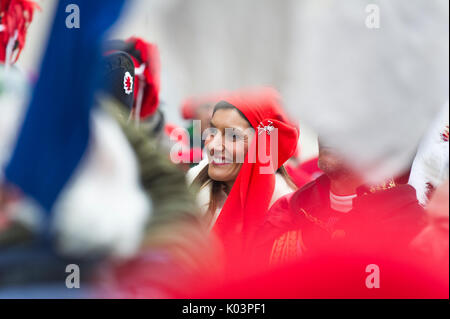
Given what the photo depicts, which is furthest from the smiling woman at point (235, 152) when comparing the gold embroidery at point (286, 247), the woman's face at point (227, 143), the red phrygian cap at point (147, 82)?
the red phrygian cap at point (147, 82)

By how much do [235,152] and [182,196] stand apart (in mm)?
260

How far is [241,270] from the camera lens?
2146mm

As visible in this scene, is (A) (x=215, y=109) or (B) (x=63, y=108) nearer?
(B) (x=63, y=108)

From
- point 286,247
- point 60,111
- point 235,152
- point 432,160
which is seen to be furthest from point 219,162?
point 432,160

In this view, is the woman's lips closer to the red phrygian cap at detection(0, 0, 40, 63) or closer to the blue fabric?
the blue fabric

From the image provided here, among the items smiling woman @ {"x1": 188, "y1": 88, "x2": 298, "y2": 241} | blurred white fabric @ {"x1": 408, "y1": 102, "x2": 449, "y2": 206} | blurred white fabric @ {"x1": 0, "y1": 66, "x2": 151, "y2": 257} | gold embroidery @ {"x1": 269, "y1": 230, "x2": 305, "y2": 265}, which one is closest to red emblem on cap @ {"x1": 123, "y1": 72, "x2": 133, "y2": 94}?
blurred white fabric @ {"x1": 0, "y1": 66, "x2": 151, "y2": 257}

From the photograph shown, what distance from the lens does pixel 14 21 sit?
7.35 ft

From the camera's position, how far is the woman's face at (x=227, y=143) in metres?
2.15

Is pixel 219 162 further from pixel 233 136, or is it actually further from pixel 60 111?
pixel 60 111

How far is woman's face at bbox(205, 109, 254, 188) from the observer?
7.06 ft
